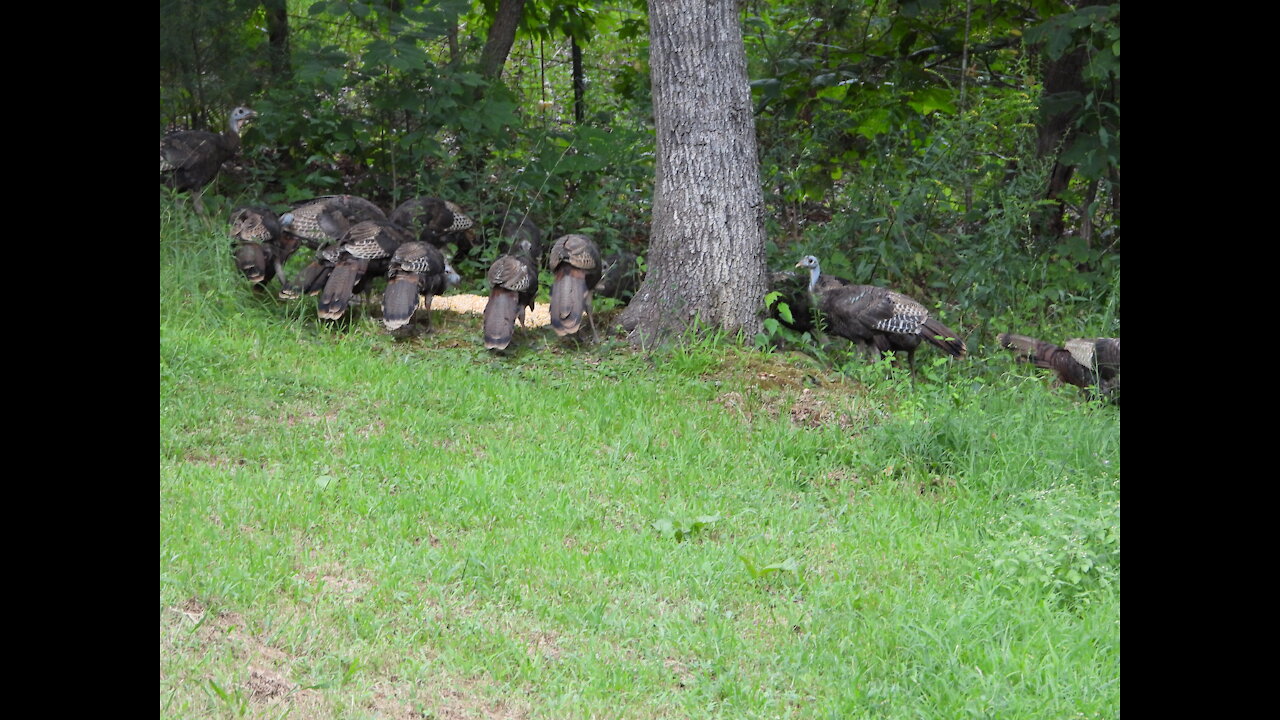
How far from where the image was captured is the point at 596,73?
17141mm

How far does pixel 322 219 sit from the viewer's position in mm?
9875

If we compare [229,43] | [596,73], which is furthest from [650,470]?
[596,73]

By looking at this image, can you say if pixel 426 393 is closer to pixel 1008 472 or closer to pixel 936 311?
pixel 1008 472

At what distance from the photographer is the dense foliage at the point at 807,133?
991 cm

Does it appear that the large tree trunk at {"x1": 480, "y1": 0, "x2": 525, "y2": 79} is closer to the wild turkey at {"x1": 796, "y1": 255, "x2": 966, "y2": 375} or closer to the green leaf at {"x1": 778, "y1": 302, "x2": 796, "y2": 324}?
the green leaf at {"x1": 778, "y1": 302, "x2": 796, "y2": 324}

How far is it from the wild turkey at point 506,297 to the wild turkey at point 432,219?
196 cm

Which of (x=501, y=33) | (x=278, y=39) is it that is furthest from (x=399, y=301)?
(x=278, y=39)

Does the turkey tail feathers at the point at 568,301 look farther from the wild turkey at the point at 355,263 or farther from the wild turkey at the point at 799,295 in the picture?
the wild turkey at the point at 799,295

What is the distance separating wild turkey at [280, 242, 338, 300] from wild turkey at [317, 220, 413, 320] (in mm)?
82

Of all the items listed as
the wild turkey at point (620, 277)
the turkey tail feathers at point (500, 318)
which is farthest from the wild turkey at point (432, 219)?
the turkey tail feathers at point (500, 318)

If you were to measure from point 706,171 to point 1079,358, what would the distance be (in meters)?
3.22

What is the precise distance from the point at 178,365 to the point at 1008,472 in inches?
213

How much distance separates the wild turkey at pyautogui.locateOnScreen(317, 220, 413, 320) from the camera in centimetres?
878

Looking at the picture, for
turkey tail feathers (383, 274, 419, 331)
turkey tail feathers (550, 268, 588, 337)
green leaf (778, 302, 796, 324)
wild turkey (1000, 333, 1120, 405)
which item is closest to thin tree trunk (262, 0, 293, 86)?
turkey tail feathers (383, 274, 419, 331)
